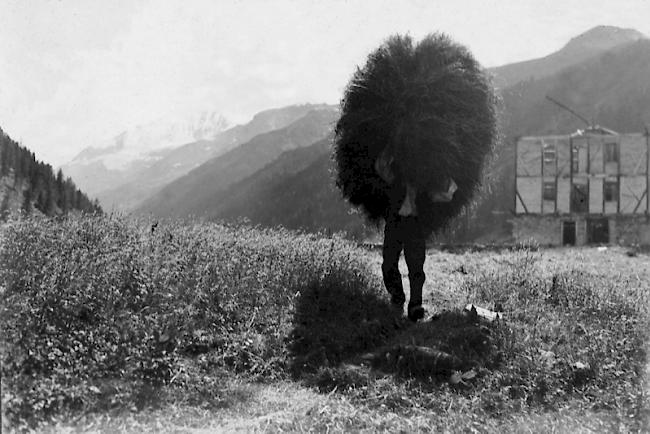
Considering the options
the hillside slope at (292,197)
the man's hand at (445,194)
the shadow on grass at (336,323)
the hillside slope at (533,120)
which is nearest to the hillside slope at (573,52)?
the hillside slope at (533,120)

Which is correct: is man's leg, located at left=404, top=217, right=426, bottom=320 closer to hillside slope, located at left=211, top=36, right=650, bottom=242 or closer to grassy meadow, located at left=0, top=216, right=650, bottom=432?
grassy meadow, located at left=0, top=216, right=650, bottom=432

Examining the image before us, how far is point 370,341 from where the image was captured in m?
6.80

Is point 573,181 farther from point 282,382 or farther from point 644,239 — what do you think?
point 282,382

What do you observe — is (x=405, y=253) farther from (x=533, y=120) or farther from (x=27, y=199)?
(x=533, y=120)

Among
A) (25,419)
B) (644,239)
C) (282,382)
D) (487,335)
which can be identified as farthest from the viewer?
(644,239)

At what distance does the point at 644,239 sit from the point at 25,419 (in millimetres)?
38218

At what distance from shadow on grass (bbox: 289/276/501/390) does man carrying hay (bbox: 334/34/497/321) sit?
2.15ft

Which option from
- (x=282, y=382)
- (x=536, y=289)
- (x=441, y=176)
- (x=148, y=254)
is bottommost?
(x=282, y=382)

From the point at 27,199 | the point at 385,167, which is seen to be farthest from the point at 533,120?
the point at 27,199

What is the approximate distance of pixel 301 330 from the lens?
6539 mm

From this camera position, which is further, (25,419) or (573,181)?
(573,181)

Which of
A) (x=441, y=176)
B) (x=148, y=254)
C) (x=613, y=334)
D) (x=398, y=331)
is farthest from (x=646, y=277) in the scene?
(x=148, y=254)

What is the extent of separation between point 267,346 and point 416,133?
12.1 feet

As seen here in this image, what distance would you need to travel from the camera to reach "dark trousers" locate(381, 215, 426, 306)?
7824 mm
